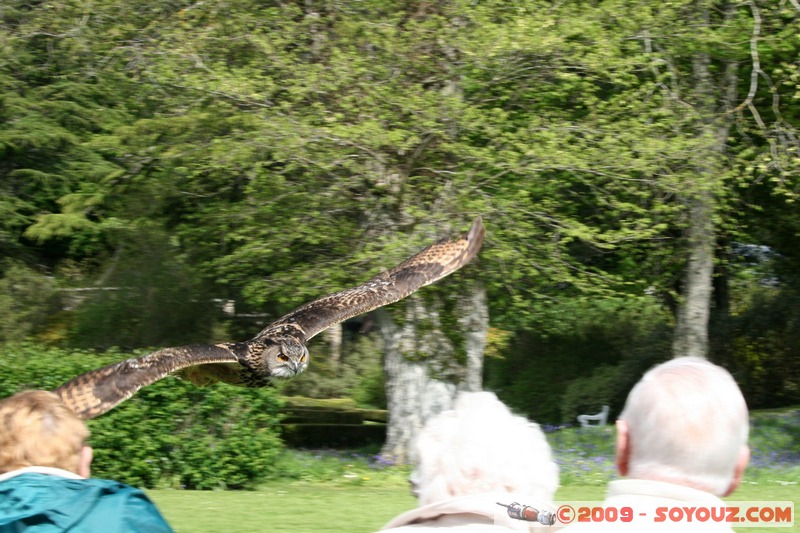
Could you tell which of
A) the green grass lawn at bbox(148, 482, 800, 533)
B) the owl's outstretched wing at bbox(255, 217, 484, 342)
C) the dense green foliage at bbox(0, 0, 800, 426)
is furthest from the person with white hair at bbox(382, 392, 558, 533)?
the dense green foliage at bbox(0, 0, 800, 426)

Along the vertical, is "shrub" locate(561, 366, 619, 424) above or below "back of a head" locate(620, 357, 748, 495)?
below

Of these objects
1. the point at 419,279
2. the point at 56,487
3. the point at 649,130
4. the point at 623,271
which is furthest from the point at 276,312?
the point at 56,487

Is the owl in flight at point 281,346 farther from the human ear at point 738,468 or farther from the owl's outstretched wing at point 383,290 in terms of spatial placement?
the human ear at point 738,468

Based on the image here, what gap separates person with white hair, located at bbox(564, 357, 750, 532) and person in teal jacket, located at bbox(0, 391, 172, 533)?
1.18m

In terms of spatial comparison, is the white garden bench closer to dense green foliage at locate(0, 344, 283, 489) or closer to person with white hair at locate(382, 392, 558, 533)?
dense green foliage at locate(0, 344, 283, 489)

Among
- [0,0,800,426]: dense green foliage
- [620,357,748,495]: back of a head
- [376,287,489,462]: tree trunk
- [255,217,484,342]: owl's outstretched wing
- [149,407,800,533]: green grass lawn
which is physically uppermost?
[0,0,800,426]: dense green foliage

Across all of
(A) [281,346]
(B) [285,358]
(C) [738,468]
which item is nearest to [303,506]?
(B) [285,358]

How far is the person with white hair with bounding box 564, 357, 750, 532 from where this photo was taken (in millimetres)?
2189

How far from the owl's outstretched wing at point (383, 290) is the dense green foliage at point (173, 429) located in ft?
10.3

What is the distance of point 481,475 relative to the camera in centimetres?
250

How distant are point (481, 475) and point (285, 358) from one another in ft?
23.2

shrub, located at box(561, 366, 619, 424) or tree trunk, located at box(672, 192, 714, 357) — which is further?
shrub, located at box(561, 366, 619, 424)

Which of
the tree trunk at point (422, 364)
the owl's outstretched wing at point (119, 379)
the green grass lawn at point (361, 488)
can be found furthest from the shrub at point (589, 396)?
the owl's outstretched wing at point (119, 379)

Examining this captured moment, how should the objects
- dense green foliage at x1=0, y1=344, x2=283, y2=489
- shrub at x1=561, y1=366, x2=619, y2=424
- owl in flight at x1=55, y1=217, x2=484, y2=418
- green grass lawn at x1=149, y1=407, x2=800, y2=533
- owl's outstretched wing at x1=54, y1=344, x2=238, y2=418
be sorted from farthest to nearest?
shrub at x1=561, y1=366, x2=619, y2=424 < dense green foliage at x1=0, y1=344, x2=283, y2=489 < green grass lawn at x1=149, y1=407, x2=800, y2=533 < owl in flight at x1=55, y1=217, x2=484, y2=418 < owl's outstretched wing at x1=54, y1=344, x2=238, y2=418
